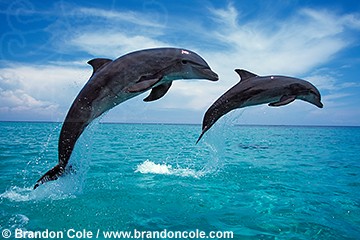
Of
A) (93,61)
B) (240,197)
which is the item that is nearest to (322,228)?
(240,197)

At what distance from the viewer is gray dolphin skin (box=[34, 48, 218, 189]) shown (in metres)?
6.22

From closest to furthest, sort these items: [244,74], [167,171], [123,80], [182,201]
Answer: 1. [123,80]
2. [244,74]
3. [182,201]
4. [167,171]

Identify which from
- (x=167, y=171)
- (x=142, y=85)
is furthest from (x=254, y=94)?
(x=167, y=171)

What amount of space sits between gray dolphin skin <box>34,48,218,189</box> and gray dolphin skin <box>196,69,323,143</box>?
5.14 feet

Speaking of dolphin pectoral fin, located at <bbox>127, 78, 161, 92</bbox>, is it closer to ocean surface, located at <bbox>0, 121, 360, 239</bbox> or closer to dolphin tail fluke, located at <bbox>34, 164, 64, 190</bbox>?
ocean surface, located at <bbox>0, 121, 360, 239</bbox>

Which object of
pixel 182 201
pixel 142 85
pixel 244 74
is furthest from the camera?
pixel 182 201

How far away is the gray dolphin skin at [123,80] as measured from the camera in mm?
6219

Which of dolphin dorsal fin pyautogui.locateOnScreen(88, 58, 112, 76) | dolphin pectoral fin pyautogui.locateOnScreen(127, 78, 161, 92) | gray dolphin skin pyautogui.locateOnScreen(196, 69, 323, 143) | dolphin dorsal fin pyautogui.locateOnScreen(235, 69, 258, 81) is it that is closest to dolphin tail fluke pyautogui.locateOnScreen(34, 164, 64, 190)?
dolphin dorsal fin pyautogui.locateOnScreen(88, 58, 112, 76)

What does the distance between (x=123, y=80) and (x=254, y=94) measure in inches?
145

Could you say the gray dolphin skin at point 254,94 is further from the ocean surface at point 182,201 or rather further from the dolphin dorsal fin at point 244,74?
the ocean surface at point 182,201

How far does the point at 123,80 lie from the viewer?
624cm

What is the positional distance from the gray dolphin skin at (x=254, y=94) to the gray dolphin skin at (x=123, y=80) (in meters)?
1.57

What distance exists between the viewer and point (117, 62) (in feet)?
21.0

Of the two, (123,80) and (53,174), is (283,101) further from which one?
(53,174)
